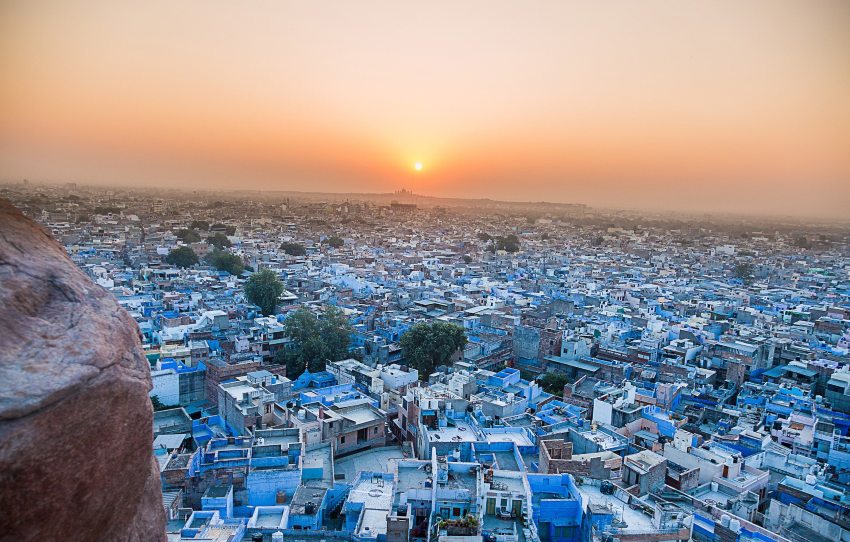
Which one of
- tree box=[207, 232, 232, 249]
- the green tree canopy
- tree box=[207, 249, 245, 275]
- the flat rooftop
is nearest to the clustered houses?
the flat rooftop

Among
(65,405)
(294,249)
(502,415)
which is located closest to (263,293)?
(502,415)

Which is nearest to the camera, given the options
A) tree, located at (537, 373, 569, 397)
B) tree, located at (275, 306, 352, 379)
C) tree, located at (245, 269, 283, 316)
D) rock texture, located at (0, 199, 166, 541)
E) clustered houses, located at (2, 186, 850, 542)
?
rock texture, located at (0, 199, 166, 541)

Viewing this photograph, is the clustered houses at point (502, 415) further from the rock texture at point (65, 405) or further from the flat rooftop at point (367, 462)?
the rock texture at point (65, 405)

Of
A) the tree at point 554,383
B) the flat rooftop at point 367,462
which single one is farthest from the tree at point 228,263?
the flat rooftop at point 367,462

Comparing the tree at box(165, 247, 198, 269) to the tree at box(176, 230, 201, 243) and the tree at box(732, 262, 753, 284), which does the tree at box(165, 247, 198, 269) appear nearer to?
the tree at box(176, 230, 201, 243)

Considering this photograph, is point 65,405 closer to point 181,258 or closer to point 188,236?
point 181,258

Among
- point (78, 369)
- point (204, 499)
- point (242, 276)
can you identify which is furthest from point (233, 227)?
point (78, 369)
